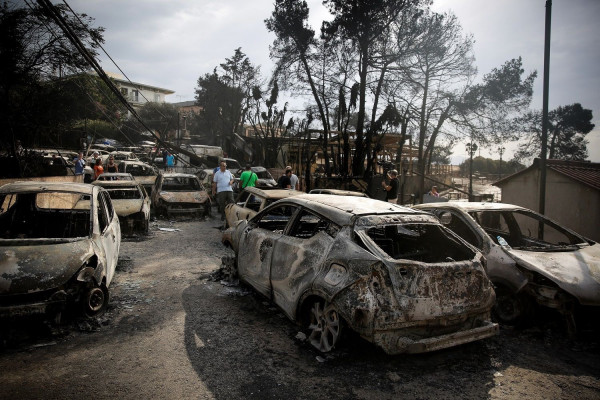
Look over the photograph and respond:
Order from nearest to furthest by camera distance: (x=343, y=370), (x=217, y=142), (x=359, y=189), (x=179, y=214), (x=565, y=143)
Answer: (x=343, y=370), (x=179, y=214), (x=359, y=189), (x=565, y=143), (x=217, y=142)

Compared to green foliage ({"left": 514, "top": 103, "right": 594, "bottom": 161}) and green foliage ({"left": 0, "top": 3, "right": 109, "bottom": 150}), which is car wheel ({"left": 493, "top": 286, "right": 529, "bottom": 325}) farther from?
green foliage ({"left": 514, "top": 103, "right": 594, "bottom": 161})

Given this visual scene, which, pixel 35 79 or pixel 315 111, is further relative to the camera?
pixel 315 111

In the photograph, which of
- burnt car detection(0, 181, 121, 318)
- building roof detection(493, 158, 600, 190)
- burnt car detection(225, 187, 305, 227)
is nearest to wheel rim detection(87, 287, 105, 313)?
burnt car detection(0, 181, 121, 318)

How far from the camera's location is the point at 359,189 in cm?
1541

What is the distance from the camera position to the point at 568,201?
34.4 ft

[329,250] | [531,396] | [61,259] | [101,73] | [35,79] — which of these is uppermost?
[35,79]

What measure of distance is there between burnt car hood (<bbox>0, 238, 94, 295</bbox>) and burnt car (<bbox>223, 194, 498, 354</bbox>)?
6.83ft

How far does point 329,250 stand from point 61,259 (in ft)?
9.53

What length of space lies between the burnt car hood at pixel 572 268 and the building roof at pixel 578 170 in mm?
6557

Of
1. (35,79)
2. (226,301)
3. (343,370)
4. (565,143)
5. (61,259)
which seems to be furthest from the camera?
(565,143)

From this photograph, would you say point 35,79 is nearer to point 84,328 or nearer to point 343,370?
point 84,328

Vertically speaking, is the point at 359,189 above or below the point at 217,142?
below

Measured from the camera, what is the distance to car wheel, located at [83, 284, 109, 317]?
410 cm

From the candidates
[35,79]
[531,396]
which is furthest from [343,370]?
[35,79]
